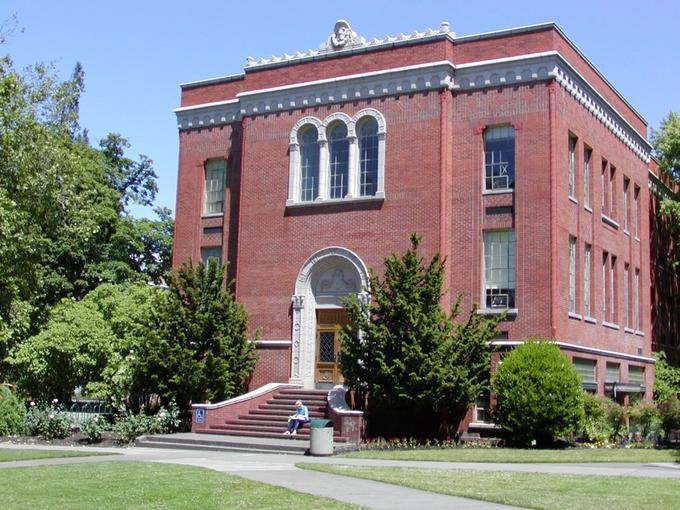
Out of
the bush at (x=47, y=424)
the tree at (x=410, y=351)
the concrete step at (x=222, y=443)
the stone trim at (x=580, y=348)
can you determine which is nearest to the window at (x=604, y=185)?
the stone trim at (x=580, y=348)

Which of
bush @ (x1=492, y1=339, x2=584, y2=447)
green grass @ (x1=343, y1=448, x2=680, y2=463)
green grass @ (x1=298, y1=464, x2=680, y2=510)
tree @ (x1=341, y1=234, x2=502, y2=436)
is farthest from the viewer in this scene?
bush @ (x1=492, y1=339, x2=584, y2=447)

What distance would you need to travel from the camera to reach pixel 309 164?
106 ft

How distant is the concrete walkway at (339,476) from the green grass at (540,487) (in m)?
0.54

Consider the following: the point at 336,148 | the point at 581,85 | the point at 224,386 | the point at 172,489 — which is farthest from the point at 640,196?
the point at 172,489

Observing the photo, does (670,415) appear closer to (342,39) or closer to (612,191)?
(612,191)

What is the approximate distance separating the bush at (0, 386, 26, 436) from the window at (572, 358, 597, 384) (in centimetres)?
1763

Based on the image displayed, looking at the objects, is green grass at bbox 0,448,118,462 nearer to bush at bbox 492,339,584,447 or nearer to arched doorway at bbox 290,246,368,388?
arched doorway at bbox 290,246,368,388

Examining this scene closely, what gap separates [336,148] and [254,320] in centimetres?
658

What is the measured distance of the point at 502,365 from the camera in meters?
26.3

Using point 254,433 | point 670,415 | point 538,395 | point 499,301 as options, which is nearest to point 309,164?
point 499,301

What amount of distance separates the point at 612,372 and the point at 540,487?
18.4 m

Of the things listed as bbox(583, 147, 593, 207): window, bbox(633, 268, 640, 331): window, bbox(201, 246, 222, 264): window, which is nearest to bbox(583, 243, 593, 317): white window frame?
bbox(583, 147, 593, 207): window

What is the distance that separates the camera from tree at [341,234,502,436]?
990 inches

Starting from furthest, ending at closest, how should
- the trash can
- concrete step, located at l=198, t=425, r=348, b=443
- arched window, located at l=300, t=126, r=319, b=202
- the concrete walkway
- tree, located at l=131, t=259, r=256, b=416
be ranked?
arched window, located at l=300, t=126, r=319, b=202
tree, located at l=131, t=259, r=256, b=416
concrete step, located at l=198, t=425, r=348, b=443
the trash can
the concrete walkway
